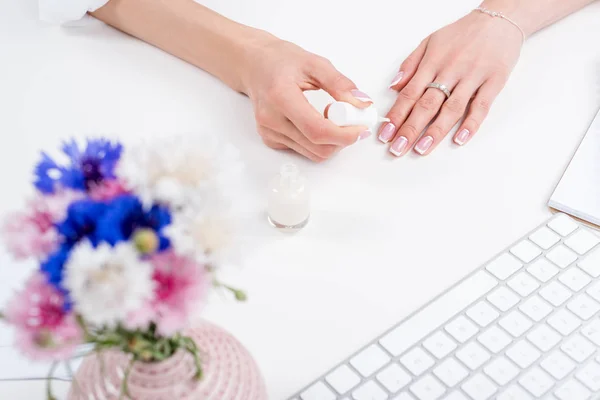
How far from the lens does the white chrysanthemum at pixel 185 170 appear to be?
0.36 m

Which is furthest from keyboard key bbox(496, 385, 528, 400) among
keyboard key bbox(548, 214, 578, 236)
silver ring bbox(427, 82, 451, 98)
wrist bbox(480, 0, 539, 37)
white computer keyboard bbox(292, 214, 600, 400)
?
wrist bbox(480, 0, 539, 37)

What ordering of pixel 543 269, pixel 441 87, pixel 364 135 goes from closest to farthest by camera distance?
pixel 543 269 → pixel 364 135 → pixel 441 87

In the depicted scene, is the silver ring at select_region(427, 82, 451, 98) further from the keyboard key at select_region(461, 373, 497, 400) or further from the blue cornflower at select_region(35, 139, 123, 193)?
the blue cornflower at select_region(35, 139, 123, 193)

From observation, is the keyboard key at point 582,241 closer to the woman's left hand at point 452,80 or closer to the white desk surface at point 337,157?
the white desk surface at point 337,157

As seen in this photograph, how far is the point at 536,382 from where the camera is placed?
59cm

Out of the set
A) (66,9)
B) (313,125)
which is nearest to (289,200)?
(313,125)

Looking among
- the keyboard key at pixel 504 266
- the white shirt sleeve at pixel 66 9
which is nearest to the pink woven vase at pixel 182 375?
the keyboard key at pixel 504 266

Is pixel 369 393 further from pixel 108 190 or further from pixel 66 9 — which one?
pixel 66 9

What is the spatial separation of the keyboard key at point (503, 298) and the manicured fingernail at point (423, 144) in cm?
22

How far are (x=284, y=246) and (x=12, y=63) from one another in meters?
0.50

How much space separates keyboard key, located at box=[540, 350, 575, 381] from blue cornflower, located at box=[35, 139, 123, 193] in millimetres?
438

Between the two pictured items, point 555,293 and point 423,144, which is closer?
point 555,293

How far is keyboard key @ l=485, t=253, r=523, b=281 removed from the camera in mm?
672

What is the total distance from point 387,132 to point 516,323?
0.31 meters
